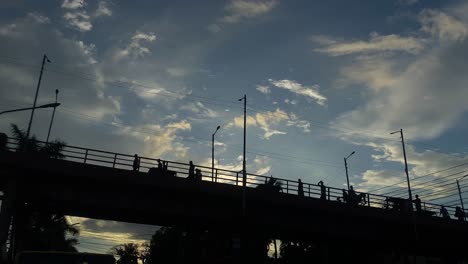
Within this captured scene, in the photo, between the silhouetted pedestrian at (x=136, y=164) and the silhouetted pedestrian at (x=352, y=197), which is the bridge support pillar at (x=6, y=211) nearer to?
the silhouetted pedestrian at (x=136, y=164)

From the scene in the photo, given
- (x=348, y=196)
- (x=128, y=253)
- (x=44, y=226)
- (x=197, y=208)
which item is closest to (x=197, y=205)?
(x=197, y=208)

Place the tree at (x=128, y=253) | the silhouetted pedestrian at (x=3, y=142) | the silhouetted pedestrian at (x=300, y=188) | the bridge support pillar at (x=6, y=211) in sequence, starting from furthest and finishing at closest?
the tree at (x=128, y=253) → the silhouetted pedestrian at (x=300, y=188) → the silhouetted pedestrian at (x=3, y=142) → the bridge support pillar at (x=6, y=211)

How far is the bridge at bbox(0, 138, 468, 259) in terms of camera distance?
102 feet

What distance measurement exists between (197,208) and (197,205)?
0.79 ft

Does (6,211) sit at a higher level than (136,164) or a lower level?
lower

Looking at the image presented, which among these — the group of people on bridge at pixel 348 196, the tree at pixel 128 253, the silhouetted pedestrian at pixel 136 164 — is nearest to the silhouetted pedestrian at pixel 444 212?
the group of people on bridge at pixel 348 196

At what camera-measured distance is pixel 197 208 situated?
3503cm

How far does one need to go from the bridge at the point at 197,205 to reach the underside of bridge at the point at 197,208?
7 cm

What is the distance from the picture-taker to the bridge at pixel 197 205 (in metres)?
31.0

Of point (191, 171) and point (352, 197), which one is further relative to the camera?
point (352, 197)

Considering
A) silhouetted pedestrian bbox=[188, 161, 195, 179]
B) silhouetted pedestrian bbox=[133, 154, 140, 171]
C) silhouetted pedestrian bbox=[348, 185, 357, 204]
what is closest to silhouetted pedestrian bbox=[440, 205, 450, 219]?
silhouetted pedestrian bbox=[348, 185, 357, 204]

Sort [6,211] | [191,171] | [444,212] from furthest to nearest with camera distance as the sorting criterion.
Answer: [444,212] → [191,171] → [6,211]

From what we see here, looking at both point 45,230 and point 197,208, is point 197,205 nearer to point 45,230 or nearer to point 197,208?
point 197,208

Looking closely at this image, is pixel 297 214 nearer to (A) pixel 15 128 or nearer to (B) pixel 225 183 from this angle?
(B) pixel 225 183
